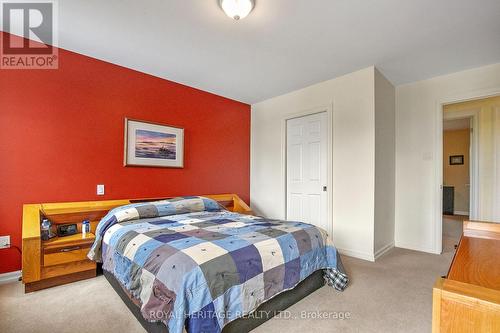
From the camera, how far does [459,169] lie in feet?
22.0

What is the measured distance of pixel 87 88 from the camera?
2875 mm

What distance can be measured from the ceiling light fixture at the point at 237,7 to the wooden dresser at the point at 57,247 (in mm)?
2366

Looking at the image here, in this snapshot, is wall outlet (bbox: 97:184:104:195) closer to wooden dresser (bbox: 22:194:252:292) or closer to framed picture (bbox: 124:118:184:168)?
wooden dresser (bbox: 22:194:252:292)

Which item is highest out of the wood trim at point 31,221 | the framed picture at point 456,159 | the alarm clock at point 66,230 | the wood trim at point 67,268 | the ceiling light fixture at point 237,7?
the ceiling light fixture at point 237,7

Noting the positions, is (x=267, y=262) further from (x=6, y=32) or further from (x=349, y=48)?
(x=6, y=32)

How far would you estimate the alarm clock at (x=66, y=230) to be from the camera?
257 centimetres

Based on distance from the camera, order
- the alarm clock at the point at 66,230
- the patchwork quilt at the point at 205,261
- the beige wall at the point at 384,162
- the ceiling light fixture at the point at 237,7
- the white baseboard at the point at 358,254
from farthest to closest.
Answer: the beige wall at the point at 384,162 → the white baseboard at the point at 358,254 → the alarm clock at the point at 66,230 → the ceiling light fixture at the point at 237,7 → the patchwork quilt at the point at 205,261

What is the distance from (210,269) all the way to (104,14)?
2.25 m

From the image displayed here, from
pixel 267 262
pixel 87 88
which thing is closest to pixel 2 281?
pixel 87 88

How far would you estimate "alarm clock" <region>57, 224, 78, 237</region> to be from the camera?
2.57 m

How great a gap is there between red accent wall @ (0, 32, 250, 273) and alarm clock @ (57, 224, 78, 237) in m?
0.29

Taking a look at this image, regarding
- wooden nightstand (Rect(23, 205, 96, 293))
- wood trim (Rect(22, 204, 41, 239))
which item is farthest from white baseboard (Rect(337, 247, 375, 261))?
wood trim (Rect(22, 204, 41, 239))

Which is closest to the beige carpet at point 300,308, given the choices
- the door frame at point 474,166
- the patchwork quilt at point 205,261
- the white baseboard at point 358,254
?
the patchwork quilt at point 205,261

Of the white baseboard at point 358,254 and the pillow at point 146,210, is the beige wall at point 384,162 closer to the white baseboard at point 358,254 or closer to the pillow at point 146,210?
the white baseboard at point 358,254
